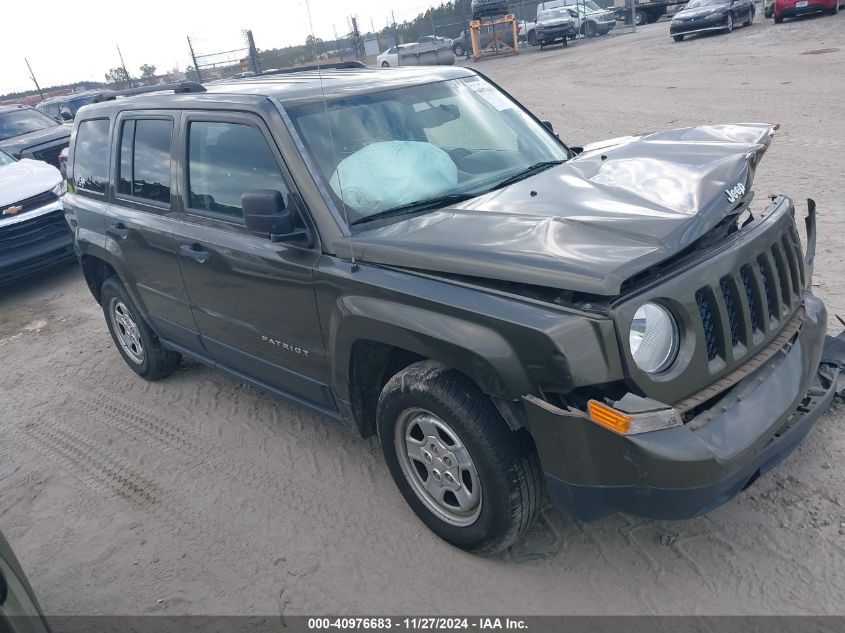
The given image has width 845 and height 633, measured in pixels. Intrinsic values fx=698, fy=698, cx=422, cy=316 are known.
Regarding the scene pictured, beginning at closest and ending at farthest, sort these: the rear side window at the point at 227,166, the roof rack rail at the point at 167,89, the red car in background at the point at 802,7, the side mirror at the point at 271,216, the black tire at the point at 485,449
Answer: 1. the black tire at the point at 485,449
2. the side mirror at the point at 271,216
3. the rear side window at the point at 227,166
4. the roof rack rail at the point at 167,89
5. the red car in background at the point at 802,7

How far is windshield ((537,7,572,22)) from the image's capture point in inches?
1116

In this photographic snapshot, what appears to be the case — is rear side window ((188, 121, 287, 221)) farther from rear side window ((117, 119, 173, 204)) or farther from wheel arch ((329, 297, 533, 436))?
wheel arch ((329, 297, 533, 436))

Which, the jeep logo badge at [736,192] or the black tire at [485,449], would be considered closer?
the black tire at [485,449]

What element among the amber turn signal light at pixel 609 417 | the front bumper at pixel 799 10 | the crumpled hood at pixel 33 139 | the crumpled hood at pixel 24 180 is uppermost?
the amber turn signal light at pixel 609 417

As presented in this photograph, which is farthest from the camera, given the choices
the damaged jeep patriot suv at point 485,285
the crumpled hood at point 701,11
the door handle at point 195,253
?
the crumpled hood at point 701,11

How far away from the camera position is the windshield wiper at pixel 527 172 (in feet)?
11.6

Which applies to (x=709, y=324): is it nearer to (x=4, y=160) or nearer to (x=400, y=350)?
(x=400, y=350)

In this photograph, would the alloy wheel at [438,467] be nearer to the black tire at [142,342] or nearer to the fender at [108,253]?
the fender at [108,253]

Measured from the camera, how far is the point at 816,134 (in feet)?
29.3

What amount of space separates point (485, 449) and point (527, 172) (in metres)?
1.64

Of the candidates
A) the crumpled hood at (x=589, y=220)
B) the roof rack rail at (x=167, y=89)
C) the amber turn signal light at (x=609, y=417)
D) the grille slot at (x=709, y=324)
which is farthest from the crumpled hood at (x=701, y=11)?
the amber turn signal light at (x=609, y=417)

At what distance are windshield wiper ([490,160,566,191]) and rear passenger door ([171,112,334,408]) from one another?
40.1 inches

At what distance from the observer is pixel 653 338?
8.20 feet

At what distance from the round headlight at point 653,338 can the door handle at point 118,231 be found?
11.3 feet
